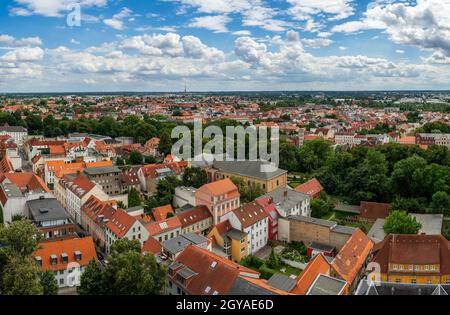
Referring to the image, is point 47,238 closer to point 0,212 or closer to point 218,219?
point 0,212

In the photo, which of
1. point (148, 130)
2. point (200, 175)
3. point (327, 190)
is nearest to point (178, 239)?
point (200, 175)

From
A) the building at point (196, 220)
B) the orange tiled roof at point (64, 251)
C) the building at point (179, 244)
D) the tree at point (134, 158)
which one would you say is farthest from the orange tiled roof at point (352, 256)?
the tree at point (134, 158)

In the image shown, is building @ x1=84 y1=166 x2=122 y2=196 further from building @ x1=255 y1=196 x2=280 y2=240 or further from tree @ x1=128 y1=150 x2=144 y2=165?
building @ x1=255 y1=196 x2=280 y2=240

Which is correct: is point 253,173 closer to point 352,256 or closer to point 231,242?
point 231,242

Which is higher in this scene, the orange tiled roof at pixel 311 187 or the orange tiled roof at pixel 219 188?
the orange tiled roof at pixel 219 188

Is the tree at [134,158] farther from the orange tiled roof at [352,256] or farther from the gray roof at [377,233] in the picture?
the orange tiled roof at [352,256]

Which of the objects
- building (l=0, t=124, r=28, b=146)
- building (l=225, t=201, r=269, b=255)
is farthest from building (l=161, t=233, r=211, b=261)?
building (l=0, t=124, r=28, b=146)
